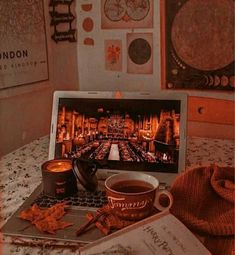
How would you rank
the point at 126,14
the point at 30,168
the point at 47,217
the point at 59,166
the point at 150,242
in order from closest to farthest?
the point at 150,242
the point at 47,217
the point at 59,166
the point at 30,168
the point at 126,14

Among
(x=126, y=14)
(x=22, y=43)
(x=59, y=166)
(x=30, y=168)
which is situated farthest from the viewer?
(x=126, y=14)

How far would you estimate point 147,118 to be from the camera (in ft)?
2.41

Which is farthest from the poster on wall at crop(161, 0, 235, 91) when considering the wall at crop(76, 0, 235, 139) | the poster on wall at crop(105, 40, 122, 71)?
the poster on wall at crop(105, 40, 122, 71)

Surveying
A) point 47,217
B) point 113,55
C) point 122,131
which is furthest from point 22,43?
point 47,217

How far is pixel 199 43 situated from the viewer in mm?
1058

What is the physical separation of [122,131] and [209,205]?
0.24m

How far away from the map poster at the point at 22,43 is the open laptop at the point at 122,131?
245 mm

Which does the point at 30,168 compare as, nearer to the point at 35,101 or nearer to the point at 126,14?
the point at 35,101

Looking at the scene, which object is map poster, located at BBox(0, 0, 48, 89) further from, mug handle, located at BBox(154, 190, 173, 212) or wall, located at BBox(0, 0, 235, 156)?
mug handle, located at BBox(154, 190, 173, 212)

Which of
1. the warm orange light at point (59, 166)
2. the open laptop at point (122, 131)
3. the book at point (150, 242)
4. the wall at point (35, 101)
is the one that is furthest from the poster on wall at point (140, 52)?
the book at point (150, 242)

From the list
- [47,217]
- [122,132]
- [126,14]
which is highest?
[126,14]

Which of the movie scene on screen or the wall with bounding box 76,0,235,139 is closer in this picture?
the movie scene on screen

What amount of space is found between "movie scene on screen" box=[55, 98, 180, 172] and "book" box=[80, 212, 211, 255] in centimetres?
22

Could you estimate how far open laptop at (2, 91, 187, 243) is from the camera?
72 centimetres
